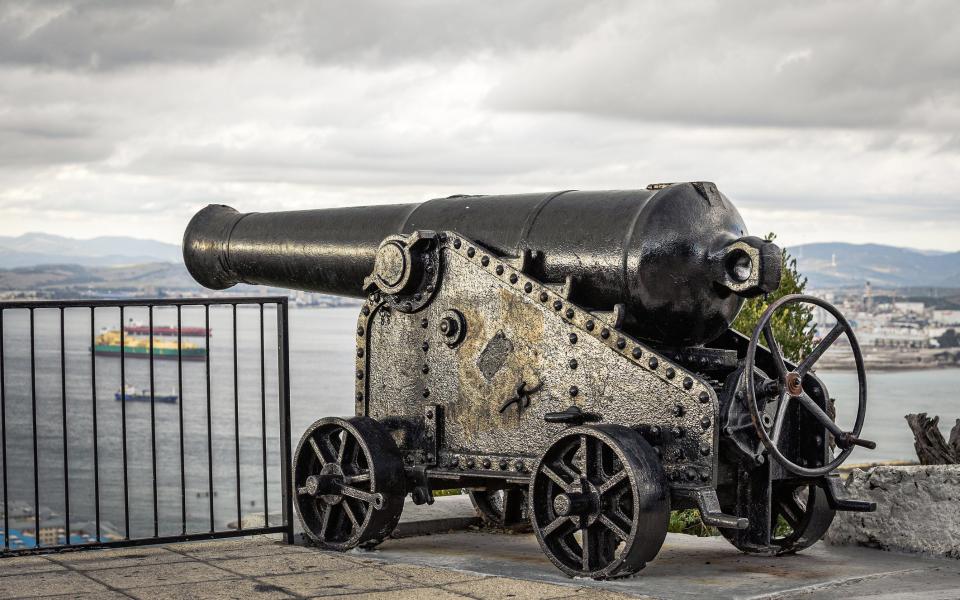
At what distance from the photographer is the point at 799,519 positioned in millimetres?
5625

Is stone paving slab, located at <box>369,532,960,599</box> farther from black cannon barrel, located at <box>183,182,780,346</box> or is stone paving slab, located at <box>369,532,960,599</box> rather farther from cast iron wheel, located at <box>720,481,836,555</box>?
black cannon barrel, located at <box>183,182,780,346</box>

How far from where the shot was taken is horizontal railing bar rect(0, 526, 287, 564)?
5.50 meters

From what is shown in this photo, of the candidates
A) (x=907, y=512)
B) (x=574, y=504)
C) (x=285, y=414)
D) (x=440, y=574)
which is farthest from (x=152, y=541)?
(x=907, y=512)

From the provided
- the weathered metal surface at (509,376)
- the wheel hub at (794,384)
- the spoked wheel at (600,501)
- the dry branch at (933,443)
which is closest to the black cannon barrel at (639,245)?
the weathered metal surface at (509,376)

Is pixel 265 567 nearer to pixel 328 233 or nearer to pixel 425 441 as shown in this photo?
pixel 425 441

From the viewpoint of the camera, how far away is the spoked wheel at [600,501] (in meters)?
4.69

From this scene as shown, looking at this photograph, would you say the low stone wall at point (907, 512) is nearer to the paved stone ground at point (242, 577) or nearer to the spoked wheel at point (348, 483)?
the paved stone ground at point (242, 577)

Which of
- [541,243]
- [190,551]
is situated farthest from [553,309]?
[190,551]

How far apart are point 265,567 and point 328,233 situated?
1.81 m

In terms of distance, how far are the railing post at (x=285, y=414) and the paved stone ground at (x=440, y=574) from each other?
149mm

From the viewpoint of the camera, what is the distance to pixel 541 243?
5406 mm

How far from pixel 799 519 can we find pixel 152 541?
Answer: 2.92m

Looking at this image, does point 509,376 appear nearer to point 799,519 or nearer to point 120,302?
point 799,519

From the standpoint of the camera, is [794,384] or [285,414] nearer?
[794,384]
